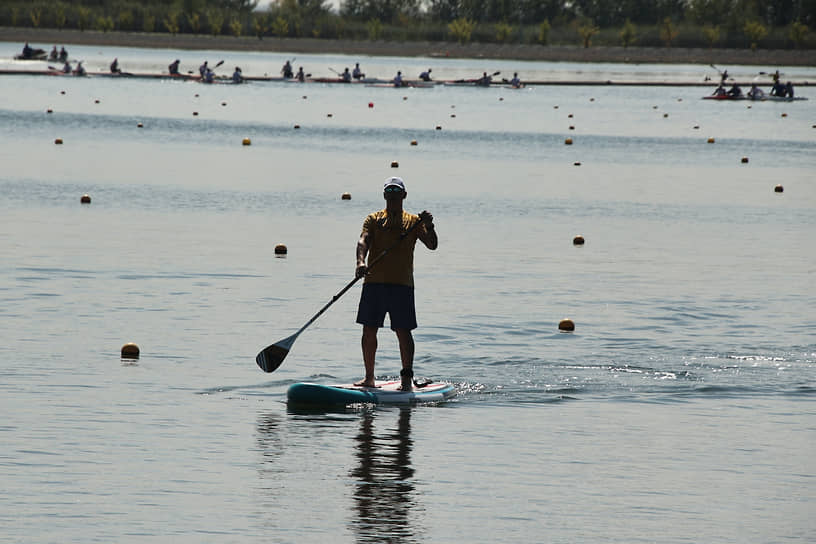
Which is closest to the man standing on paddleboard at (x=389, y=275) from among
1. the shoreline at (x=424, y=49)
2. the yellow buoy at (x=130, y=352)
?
the yellow buoy at (x=130, y=352)

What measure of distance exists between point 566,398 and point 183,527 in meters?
5.21

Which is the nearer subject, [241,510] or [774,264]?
[241,510]

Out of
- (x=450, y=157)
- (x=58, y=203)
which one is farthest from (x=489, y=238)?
(x=450, y=157)

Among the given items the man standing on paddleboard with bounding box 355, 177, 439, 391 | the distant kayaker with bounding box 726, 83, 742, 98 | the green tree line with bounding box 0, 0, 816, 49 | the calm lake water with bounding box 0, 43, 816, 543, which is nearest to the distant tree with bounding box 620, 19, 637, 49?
the green tree line with bounding box 0, 0, 816, 49

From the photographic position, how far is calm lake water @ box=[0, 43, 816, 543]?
1015 centimetres

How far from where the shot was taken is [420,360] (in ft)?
50.5

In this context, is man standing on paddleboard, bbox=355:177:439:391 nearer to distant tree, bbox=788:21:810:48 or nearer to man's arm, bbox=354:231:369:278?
man's arm, bbox=354:231:369:278

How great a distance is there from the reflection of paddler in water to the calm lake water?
0.09 feet

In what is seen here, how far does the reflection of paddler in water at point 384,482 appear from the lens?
9.59 meters

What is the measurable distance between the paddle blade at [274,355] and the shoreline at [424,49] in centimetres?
13230

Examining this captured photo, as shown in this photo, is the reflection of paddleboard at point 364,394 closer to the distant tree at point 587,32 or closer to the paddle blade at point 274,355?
the paddle blade at point 274,355

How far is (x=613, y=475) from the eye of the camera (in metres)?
11.1

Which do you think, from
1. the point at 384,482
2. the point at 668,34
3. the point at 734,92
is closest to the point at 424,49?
the point at 668,34

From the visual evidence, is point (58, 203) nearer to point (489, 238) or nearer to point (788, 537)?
point (489, 238)
